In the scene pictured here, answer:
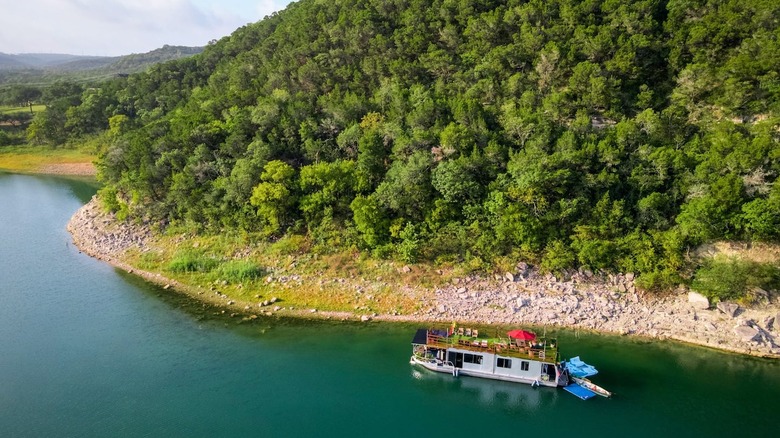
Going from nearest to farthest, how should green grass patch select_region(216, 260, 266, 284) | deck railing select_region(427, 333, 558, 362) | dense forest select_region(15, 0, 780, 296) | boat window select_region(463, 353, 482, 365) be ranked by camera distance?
deck railing select_region(427, 333, 558, 362)
boat window select_region(463, 353, 482, 365)
dense forest select_region(15, 0, 780, 296)
green grass patch select_region(216, 260, 266, 284)

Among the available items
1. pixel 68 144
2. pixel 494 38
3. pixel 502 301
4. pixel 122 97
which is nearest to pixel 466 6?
pixel 494 38

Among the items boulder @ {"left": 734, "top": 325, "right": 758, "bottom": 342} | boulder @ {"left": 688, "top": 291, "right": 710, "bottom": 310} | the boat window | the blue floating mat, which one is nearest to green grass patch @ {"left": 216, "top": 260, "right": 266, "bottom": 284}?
the boat window

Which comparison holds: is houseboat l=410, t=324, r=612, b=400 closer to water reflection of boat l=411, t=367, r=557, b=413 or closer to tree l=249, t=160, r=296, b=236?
water reflection of boat l=411, t=367, r=557, b=413

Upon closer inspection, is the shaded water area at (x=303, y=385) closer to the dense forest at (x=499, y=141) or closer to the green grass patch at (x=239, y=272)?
the green grass patch at (x=239, y=272)

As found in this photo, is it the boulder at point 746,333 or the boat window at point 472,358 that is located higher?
the boulder at point 746,333

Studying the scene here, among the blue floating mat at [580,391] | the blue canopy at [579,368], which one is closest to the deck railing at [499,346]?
the blue canopy at [579,368]

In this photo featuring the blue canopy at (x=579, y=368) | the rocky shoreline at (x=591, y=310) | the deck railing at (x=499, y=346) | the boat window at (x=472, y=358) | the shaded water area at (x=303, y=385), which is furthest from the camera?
the rocky shoreline at (x=591, y=310)
